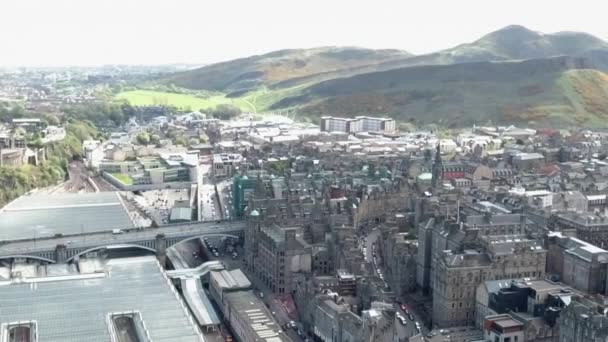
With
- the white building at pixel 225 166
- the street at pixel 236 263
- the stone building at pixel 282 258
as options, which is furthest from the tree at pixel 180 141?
the stone building at pixel 282 258

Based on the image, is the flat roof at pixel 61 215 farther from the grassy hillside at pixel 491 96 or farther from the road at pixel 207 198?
the grassy hillside at pixel 491 96

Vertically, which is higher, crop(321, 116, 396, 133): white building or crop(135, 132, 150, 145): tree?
crop(321, 116, 396, 133): white building

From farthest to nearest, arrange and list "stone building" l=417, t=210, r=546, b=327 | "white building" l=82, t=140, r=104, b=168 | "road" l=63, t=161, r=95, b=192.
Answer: "white building" l=82, t=140, r=104, b=168 → "road" l=63, t=161, r=95, b=192 → "stone building" l=417, t=210, r=546, b=327

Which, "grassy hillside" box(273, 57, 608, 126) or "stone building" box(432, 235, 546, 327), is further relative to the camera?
"grassy hillside" box(273, 57, 608, 126)

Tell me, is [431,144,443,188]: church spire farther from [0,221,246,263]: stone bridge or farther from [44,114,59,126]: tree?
[44,114,59,126]: tree

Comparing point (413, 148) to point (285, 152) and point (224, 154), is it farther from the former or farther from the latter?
point (224, 154)

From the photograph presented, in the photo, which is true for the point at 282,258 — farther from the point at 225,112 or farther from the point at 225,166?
the point at 225,112

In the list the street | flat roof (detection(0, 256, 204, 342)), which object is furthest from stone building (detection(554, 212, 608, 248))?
flat roof (detection(0, 256, 204, 342))

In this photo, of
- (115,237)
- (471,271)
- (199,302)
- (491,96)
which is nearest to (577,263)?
(471,271)
